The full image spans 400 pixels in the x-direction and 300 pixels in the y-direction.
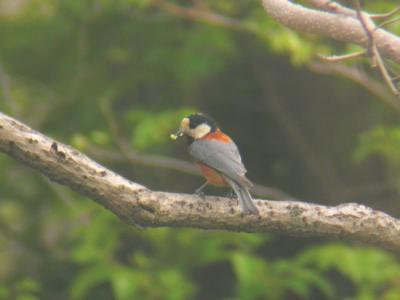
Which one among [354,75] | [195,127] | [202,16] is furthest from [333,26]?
[202,16]

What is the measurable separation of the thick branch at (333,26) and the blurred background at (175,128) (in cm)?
355

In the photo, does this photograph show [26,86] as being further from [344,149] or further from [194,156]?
[194,156]

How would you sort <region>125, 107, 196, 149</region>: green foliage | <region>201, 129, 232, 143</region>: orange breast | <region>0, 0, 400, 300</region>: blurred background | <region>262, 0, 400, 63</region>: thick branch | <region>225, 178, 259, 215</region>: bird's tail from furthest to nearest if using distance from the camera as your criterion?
<region>0, 0, 400, 300</region>: blurred background → <region>125, 107, 196, 149</region>: green foliage → <region>201, 129, 232, 143</region>: orange breast → <region>225, 178, 259, 215</region>: bird's tail → <region>262, 0, 400, 63</region>: thick branch

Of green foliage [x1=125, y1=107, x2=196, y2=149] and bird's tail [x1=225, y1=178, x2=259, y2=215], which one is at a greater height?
green foliage [x1=125, y1=107, x2=196, y2=149]

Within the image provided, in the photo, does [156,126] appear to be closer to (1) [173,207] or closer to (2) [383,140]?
(2) [383,140]

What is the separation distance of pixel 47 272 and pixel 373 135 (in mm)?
3111

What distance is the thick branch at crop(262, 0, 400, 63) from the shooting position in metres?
4.12

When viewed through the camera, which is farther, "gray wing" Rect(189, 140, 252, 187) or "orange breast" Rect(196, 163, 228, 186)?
"orange breast" Rect(196, 163, 228, 186)

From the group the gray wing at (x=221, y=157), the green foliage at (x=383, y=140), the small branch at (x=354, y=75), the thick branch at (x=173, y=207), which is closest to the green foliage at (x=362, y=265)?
the green foliage at (x=383, y=140)

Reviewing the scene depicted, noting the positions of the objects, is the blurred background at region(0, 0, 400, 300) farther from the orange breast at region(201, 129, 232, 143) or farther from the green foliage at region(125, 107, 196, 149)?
the orange breast at region(201, 129, 232, 143)

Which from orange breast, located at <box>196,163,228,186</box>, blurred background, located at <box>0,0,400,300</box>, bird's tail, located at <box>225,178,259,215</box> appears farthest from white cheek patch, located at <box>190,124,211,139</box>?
blurred background, located at <box>0,0,400,300</box>

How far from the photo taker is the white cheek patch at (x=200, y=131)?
5.61 m

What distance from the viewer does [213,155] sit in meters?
5.35

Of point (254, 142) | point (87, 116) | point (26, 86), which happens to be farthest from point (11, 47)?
point (254, 142)
